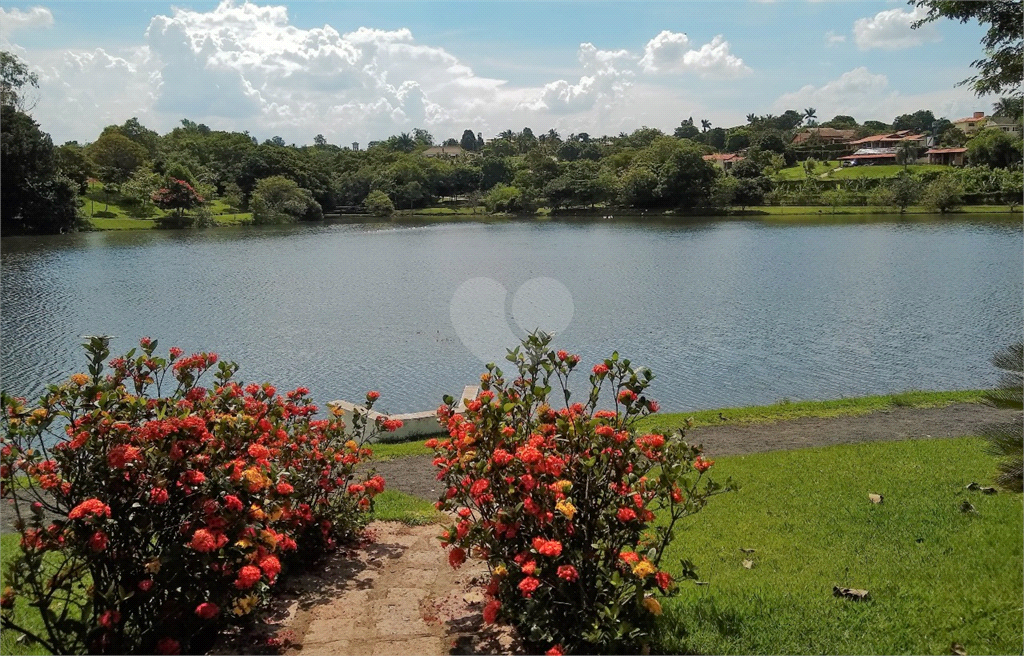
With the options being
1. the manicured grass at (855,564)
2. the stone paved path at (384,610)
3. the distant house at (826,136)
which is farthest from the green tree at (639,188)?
the stone paved path at (384,610)

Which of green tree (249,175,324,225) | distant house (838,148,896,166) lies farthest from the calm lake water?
distant house (838,148,896,166)

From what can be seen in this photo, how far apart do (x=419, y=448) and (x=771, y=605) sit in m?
6.73

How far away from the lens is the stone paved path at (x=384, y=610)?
4371 millimetres

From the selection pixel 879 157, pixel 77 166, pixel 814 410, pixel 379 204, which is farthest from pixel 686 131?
pixel 814 410

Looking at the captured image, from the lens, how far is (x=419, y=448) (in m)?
10.7

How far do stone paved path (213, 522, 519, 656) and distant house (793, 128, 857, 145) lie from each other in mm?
118192

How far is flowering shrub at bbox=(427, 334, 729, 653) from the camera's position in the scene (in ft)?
12.8

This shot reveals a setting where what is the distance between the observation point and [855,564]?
5.36 meters

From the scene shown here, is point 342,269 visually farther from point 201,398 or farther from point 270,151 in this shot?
point 270,151

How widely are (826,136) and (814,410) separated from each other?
12011 cm

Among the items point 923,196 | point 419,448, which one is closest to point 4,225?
point 419,448

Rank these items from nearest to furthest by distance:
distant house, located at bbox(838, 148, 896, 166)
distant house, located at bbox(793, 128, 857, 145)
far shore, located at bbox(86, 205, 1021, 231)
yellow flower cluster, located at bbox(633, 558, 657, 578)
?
yellow flower cluster, located at bbox(633, 558, 657, 578)
far shore, located at bbox(86, 205, 1021, 231)
distant house, located at bbox(838, 148, 896, 166)
distant house, located at bbox(793, 128, 857, 145)

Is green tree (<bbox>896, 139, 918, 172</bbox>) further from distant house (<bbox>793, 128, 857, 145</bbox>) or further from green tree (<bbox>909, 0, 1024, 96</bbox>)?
green tree (<bbox>909, 0, 1024, 96</bbox>)

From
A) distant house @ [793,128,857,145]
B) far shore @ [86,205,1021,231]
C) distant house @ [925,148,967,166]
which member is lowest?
far shore @ [86,205,1021,231]
